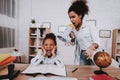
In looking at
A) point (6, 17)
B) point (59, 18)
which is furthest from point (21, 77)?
point (59, 18)

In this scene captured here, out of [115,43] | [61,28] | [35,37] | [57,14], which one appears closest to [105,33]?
[115,43]

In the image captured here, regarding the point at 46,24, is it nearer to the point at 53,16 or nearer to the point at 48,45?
the point at 53,16

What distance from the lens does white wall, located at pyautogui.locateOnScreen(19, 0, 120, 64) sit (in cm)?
427

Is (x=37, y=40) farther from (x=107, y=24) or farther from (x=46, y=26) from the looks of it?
(x=107, y=24)

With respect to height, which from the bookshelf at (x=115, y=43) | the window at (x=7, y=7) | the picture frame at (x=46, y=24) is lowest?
the bookshelf at (x=115, y=43)

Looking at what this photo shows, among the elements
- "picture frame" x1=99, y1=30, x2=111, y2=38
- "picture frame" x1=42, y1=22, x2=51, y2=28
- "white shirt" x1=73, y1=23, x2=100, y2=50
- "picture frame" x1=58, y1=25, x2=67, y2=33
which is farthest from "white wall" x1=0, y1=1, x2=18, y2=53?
"picture frame" x1=99, y1=30, x2=111, y2=38

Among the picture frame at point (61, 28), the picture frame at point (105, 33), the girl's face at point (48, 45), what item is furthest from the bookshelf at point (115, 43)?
the girl's face at point (48, 45)

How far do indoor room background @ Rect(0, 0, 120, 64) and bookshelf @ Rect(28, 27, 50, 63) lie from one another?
0.50 feet

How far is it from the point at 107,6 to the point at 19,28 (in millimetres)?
2623

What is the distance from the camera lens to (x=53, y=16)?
4402 mm

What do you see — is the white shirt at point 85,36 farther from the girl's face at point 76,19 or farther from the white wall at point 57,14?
the white wall at point 57,14

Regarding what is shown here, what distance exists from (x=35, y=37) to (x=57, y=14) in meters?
0.92

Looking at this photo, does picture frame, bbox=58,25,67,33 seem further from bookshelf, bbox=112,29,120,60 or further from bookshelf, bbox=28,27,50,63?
bookshelf, bbox=112,29,120,60

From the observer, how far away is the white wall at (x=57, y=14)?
4.27 metres
